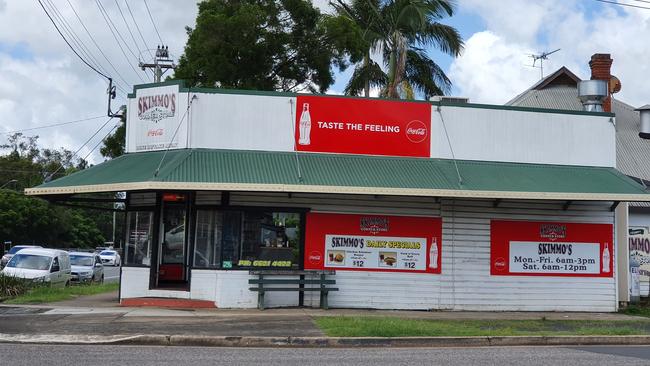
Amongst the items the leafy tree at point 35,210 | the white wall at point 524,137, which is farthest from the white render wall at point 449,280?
the leafy tree at point 35,210

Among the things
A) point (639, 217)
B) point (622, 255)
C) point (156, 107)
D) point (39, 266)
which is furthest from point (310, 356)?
point (639, 217)

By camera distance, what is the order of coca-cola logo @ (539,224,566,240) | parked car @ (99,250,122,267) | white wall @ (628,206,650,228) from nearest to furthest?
coca-cola logo @ (539,224,566,240), white wall @ (628,206,650,228), parked car @ (99,250,122,267)

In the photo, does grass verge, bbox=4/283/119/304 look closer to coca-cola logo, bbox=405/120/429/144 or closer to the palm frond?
coca-cola logo, bbox=405/120/429/144

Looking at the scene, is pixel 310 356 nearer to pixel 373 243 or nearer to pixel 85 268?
pixel 373 243

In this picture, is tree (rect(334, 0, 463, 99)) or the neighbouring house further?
tree (rect(334, 0, 463, 99))

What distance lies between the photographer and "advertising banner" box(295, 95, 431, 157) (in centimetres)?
1733

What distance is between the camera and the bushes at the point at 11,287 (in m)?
19.1

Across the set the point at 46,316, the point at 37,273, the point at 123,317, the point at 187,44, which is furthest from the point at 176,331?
the point at 187,44

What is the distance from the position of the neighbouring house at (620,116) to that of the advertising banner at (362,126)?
610 cm

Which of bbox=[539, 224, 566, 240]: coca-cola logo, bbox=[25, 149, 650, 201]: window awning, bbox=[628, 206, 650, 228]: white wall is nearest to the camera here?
bbox=[25, 149, 650, 201]: window awning

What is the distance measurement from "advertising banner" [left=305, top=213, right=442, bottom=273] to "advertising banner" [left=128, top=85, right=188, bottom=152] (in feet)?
12.5

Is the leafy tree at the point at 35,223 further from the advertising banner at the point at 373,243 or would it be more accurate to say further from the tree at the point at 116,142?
the advertising banner at the point at 373,243

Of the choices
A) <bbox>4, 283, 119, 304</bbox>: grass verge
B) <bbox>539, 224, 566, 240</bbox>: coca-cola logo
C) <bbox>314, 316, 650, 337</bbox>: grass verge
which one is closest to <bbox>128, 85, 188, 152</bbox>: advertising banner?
<bbox>4, 283, 119, 304</bbox>: grass verge

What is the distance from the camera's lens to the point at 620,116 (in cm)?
3120
